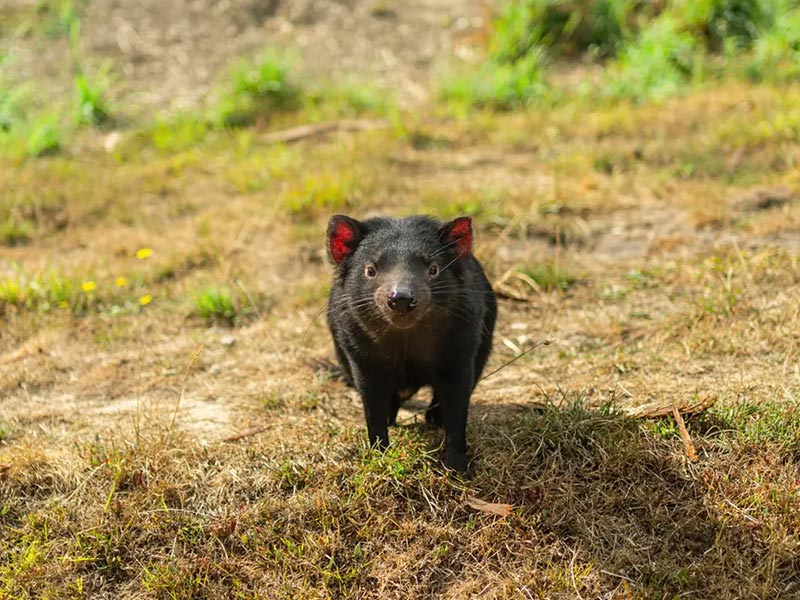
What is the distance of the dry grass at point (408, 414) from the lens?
11.3ft

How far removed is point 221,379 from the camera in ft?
16.0

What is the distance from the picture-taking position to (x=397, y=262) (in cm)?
351

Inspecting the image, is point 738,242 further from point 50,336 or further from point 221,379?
point 50,336

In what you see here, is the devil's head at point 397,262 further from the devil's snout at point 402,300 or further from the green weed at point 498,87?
the green weed at point 498,87

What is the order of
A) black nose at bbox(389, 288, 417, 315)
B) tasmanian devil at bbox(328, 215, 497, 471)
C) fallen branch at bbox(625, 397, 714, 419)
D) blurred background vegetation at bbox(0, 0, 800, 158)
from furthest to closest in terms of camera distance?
blurred background vegetation at bbox(0, 0, 800, 158)
fallen branch at bbox(625, 397, 714, 419)
tasmanian devil at bbox(328, 215, 497, 471)
black nose at bbox(389, 288, 417, 315)

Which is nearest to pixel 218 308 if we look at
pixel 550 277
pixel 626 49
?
pixel 550 277

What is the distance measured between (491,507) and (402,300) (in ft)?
3.34

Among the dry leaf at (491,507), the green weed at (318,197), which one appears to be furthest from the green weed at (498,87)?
the dry leaf at (491,507)

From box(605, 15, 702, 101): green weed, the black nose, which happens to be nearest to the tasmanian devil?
the black nose

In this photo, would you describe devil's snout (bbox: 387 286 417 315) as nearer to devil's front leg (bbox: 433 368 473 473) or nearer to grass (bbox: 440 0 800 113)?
devil's front leg (bbox: 433 368 473 473)

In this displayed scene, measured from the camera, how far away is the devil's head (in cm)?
338

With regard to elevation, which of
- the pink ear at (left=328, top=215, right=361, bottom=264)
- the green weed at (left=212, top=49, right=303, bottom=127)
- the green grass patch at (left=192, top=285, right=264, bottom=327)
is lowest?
the green grass patch at (left=192, top=285, right=264, bottom=327)

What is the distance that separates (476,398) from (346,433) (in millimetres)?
828

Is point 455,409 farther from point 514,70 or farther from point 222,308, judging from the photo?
point 514,70
